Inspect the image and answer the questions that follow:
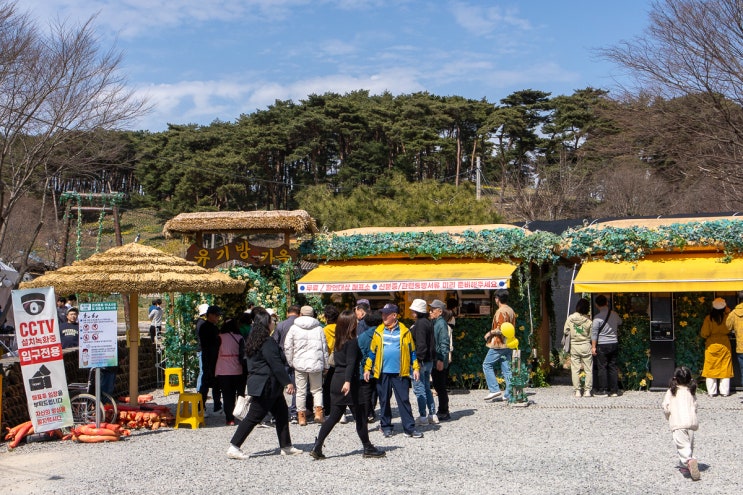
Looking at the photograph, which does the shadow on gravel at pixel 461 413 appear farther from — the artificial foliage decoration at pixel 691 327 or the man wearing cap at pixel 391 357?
the artificial foliage decoration at pixel 691 327

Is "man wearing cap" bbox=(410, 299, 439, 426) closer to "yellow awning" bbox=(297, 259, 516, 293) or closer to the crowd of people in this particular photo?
the crowd of people

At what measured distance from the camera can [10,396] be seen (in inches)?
408

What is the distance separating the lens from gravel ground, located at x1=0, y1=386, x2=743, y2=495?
24.3ft

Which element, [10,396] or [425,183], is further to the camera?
[425,183]

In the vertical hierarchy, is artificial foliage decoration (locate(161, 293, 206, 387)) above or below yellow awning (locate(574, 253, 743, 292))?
below

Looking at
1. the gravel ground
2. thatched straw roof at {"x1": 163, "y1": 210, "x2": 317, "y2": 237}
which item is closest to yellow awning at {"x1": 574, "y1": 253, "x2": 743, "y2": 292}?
the gravel ground

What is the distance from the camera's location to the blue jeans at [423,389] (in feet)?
34.3

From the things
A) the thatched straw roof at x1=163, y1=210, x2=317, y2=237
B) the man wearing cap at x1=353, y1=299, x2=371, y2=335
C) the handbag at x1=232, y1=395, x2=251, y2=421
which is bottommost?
the handbag at x1=232, y1=395, x2=251, y2=421

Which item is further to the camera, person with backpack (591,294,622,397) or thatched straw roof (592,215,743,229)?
thatched straw roof (592,215,743,229)

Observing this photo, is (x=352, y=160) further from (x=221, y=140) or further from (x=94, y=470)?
(x=94, y=470)

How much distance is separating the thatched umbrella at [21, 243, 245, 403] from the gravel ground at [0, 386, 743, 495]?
6.12 feet

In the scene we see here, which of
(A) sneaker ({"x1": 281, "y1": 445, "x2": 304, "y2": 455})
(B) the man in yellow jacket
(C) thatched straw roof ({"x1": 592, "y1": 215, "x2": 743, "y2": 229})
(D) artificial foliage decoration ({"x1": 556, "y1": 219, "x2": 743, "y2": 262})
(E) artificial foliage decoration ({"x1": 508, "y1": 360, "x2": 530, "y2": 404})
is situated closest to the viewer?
(A) sneaker ({"x1": 281, "y1": 445, "x2": 304, "y2": 455})

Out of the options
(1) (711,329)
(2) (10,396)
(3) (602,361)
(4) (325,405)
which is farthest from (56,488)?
(1) (711,329)

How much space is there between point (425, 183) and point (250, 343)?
2180 centimetres
